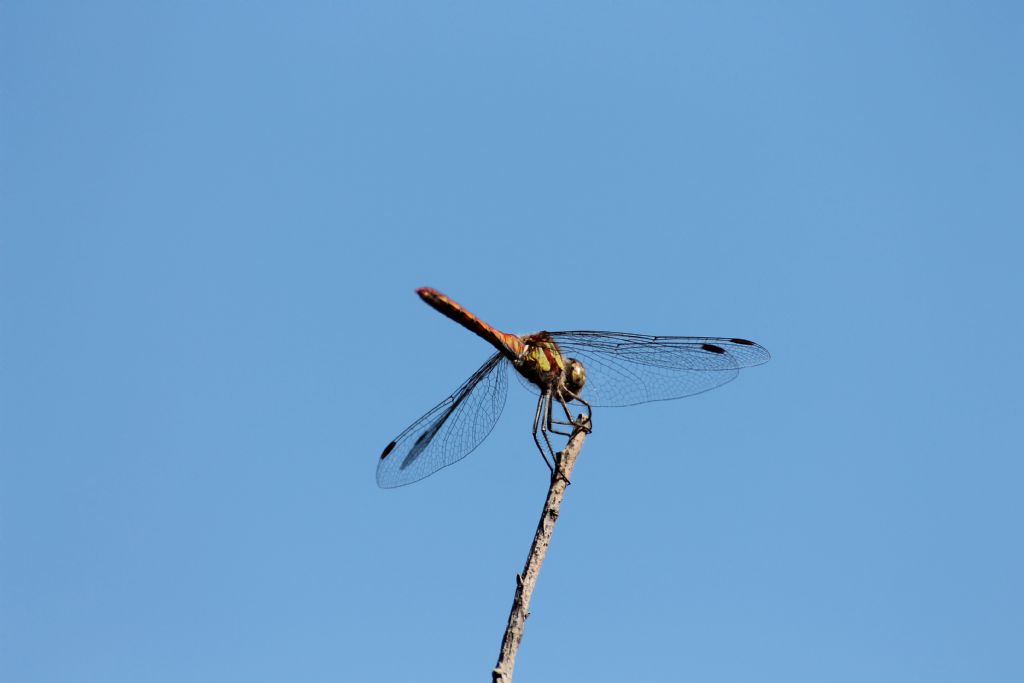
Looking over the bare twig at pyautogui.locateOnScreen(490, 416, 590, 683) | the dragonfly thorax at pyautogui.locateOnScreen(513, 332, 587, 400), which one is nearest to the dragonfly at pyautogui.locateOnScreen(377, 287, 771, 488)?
the dragonfly thorax at pyautogui.locateOnScreen(513, 332, 587, 400)

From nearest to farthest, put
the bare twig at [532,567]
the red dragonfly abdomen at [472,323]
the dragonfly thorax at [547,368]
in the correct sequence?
the bare twig at [532,567] → the red dragonfly abdomen at [472,323] → the dragonfly thorax at [547,368]

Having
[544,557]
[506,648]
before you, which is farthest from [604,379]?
[506,648]

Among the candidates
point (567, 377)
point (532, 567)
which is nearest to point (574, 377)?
point (567, 377)

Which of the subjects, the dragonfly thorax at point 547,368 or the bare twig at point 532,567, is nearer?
the bare twig at point 532,567

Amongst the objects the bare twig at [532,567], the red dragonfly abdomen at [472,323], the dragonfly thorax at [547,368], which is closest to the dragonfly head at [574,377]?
the dragonfly thorax at [547,368]

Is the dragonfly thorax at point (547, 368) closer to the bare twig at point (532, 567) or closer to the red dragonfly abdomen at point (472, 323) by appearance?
the red dragonfly abdomen at point (472, 323)

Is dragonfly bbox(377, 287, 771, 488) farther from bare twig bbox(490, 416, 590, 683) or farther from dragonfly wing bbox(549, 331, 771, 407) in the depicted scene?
bare twig bbox(490, 416, 590, 683)

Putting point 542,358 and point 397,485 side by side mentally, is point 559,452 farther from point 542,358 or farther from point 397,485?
point 397,485
